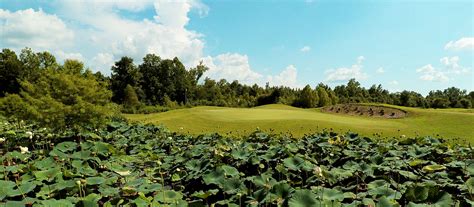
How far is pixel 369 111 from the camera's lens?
83.9 ft

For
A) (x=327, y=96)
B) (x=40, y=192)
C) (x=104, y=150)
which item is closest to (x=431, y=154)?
(x=104, y=150)

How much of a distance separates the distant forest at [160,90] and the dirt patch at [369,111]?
11.7m

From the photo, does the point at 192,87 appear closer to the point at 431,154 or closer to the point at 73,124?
the point at 73,124

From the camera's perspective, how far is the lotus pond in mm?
3105

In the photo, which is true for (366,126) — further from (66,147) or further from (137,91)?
(137,91)

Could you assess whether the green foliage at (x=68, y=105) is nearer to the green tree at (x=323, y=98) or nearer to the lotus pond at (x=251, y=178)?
the lotus pond at (x=251, y=178)

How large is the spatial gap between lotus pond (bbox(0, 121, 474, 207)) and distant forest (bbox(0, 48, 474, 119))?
8040 millimetres

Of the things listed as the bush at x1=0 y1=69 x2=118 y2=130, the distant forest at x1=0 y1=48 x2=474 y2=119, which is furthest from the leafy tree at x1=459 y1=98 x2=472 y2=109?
the bush at x1=0 y1=69 x2=118 y2=130

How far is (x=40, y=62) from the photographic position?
1877 inches

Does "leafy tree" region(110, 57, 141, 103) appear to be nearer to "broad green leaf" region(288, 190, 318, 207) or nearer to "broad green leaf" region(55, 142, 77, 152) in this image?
"broad green leaf" region(55, 142, 77, 152)

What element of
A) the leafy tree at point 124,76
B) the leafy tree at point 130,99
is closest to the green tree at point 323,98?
the leafy tree at point 130,99

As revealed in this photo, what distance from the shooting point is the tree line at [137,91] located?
12625 millimetres

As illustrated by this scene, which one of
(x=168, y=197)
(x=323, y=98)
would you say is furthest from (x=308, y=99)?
(x=168, y=197)

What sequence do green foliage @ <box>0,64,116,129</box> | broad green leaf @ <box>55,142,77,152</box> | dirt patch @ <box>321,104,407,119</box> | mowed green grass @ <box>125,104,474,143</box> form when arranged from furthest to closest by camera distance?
dirt patch @ <box>321,104,407,119</box>, mowed green grass @ <box>125,104,474,143</box>, green foliage @ <box>0,64,116,129</box>, broad green leaf @ <box>55,142,77,152</box>
